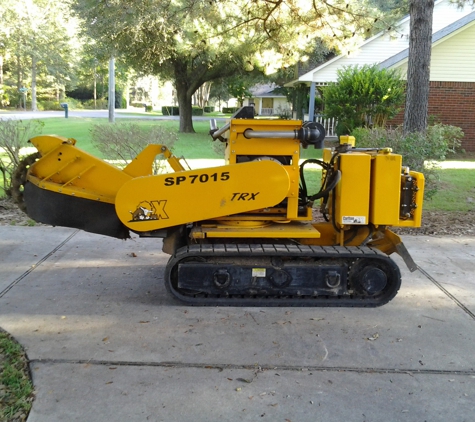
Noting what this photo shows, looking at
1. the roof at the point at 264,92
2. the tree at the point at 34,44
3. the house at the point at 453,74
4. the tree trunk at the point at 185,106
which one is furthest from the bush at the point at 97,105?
the house at the point at 453,74

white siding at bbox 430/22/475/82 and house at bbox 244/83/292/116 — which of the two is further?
house at bbox 244/83/292/116

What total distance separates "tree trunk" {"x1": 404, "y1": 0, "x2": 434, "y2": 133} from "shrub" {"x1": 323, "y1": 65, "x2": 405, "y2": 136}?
6493 mm

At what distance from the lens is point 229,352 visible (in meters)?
4.07

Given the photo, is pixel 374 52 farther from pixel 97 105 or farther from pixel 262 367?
pixel 97 105

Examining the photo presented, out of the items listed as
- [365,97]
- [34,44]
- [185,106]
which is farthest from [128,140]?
[34,44]

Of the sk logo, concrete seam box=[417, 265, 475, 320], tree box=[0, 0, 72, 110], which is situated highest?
tree box=[0, 0, 72, 110]

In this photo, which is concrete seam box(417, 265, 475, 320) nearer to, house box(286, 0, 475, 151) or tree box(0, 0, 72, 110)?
house box(286, 0, 475, 151)

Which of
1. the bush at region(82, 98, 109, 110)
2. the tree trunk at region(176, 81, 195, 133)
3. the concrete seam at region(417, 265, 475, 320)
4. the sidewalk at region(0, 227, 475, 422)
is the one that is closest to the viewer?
the sidewalk at region(0, 227, 475, 422)

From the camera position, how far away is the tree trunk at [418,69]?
33.3 feet

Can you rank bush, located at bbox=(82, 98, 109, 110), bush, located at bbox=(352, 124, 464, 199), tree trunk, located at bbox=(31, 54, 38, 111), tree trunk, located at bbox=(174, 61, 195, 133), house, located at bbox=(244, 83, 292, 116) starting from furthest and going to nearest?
bush, located at bbox=(82, 98, 109, 110) → tree trunk, located at bbox=(31, 54, 38, 111) → house, located at bbox=(244, 83, 292, 116) → tree trunk, located at bbox=(174, 61, 195, 133) → bush, located at bbox=(352, 124, 464, 199)

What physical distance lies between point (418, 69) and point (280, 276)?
7.10 meters

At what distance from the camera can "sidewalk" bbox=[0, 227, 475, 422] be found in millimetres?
3344

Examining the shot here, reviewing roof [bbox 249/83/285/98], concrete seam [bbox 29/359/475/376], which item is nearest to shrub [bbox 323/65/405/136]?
concrete seam [bbox 29/359/475/376]

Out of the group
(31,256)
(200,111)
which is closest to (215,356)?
(31,256)
